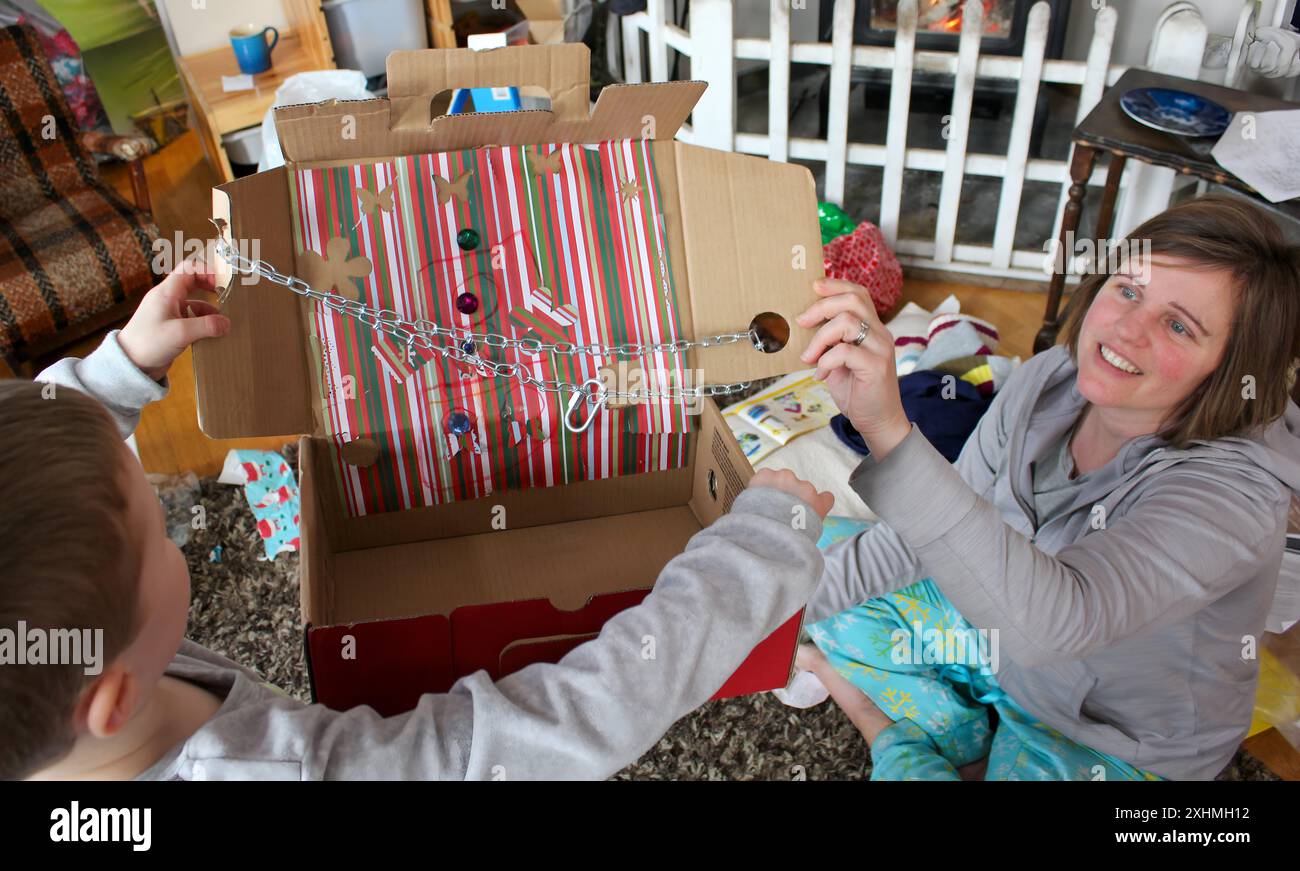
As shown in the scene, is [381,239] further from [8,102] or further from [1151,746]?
[8,102]

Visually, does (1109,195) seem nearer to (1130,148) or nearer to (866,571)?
(1130,148)

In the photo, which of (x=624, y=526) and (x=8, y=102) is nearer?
(x=624, y=526)

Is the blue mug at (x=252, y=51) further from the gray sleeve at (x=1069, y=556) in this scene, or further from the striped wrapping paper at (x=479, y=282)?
the gray sleeve at (x=1069, y=556)

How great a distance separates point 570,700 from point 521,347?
47 cm

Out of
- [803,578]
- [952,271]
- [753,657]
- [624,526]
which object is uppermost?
[803,578]

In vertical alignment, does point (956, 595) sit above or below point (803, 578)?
below

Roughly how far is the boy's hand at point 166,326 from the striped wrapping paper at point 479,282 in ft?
0.38

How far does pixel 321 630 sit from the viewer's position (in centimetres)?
86

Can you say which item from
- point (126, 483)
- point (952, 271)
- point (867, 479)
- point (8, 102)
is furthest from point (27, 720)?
point (952, 271)

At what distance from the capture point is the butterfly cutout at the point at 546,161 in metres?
1.12

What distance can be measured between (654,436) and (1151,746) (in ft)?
2.32

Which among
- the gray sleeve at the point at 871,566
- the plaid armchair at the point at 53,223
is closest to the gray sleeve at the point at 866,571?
the gray sleeve at the point at 871,566
